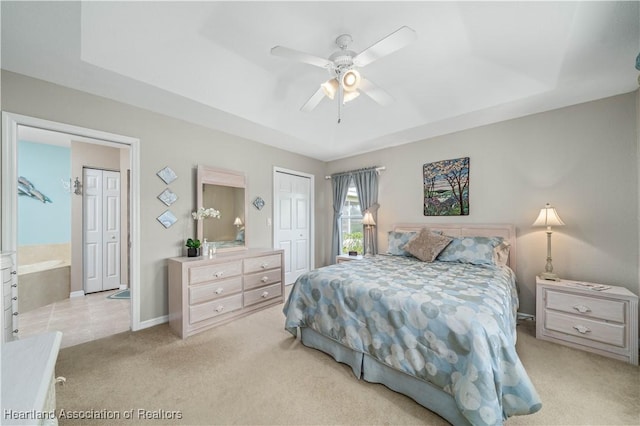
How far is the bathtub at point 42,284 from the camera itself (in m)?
3.32

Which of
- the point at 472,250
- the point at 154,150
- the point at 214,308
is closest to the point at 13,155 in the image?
the point at 154,150

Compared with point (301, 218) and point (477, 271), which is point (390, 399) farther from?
point (301, 218)

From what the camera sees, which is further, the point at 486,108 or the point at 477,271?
the point at 486,108

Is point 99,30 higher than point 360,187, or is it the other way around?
point 99,30

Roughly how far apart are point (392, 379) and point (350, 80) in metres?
2.43

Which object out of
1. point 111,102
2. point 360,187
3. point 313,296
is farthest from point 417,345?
point 111,102

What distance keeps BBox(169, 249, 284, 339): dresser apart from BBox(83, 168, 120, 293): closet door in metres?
2.40

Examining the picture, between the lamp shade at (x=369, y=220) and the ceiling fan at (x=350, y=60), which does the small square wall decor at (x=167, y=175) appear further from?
the lamp shade at (x=369, y=220)

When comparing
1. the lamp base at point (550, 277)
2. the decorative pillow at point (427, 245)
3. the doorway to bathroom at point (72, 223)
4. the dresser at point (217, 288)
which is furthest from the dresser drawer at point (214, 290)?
the lamp base at point (550, 277)

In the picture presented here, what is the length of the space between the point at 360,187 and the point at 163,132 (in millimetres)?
3154

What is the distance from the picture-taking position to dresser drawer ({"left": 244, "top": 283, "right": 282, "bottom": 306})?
3217 millimetres

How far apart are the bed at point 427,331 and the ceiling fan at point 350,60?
5.66 feet

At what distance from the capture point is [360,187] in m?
4.61

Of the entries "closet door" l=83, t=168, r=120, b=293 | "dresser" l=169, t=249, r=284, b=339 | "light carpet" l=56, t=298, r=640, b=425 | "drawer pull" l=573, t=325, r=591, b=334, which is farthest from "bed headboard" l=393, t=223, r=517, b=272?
"closet door" l=83, t=168, r=120, b=293
